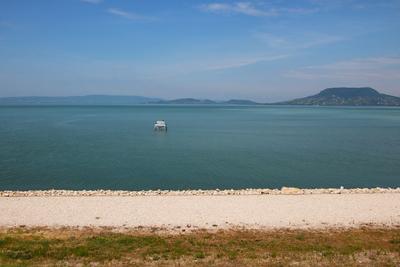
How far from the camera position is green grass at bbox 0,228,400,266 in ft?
44.3

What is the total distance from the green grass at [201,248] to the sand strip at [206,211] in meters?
1.39

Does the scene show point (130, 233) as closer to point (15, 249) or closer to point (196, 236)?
point (196, 236)

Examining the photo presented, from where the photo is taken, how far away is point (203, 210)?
2077cm

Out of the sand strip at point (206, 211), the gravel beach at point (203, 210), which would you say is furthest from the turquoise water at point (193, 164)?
the sand strip at point (206, 211)

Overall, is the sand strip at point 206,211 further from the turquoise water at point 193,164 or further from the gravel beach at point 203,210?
the turquoise water at point 193,164

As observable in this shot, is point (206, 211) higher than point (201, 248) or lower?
lower

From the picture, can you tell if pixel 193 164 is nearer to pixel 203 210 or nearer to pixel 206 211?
pixel 203 210

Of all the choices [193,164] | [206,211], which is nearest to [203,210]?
[206,211]

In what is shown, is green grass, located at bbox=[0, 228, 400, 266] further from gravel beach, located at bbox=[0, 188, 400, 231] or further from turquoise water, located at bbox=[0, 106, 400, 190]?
turquoise water, located at bbox=[0, 106, 400, 190]

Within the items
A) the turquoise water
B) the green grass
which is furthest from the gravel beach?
the turquoise water

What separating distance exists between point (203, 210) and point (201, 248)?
5797 mm

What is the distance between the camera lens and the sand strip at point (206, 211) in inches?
736

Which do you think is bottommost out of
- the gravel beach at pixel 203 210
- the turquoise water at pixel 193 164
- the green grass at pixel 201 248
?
the turquoise water at pixel 193 164

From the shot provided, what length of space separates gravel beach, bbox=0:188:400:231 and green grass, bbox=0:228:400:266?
1336 mm
